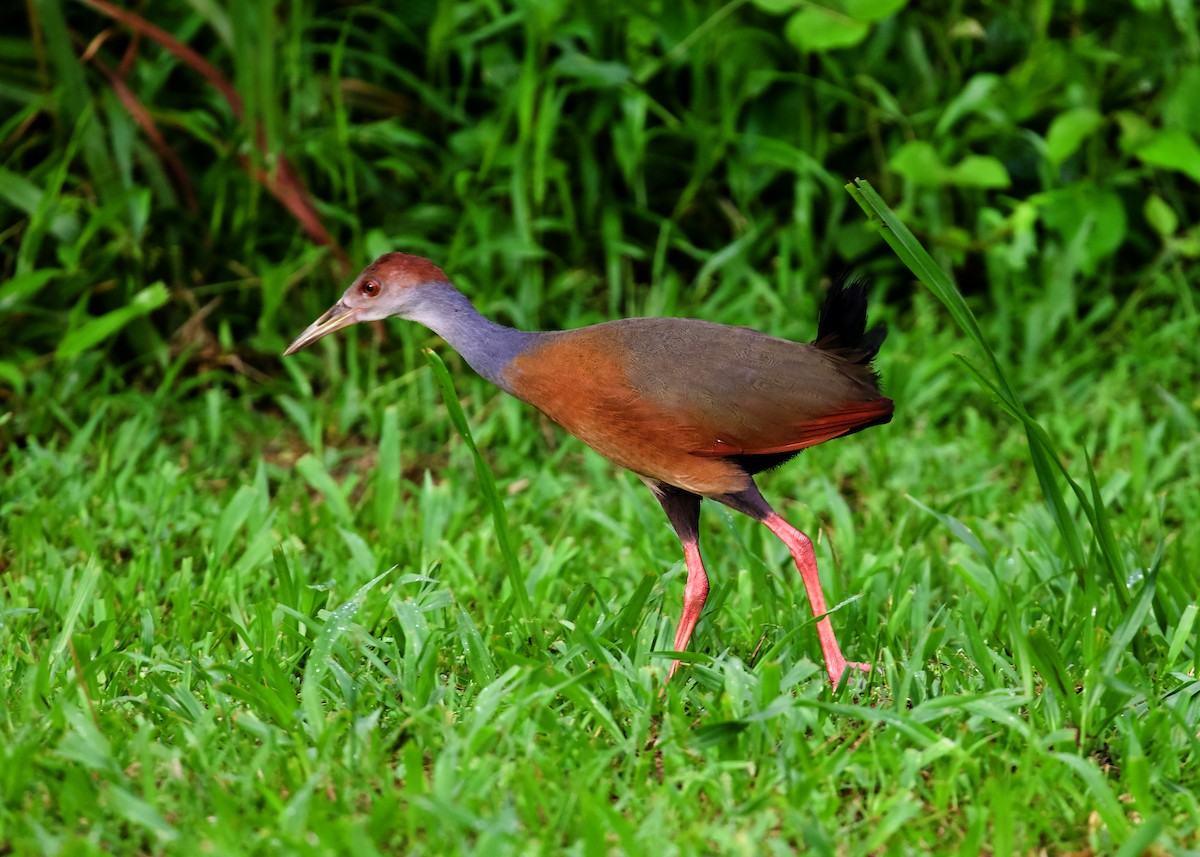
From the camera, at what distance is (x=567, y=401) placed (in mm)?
3201

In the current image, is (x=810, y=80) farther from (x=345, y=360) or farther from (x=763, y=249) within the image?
(x=345, y=360)

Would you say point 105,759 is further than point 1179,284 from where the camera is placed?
No

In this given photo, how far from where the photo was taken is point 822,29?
18.2ft

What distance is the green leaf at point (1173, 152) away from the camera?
5.61 metres

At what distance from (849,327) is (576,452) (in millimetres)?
2050

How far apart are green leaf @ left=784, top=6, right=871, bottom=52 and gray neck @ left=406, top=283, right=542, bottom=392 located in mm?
2600

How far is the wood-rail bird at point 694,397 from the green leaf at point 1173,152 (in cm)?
283

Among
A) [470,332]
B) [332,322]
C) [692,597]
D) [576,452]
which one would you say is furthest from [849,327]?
[576,452]

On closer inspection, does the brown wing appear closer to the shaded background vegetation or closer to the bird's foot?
the bird's foot

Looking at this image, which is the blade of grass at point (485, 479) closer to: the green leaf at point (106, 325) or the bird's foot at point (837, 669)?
the bird's foot at point (837, 669)

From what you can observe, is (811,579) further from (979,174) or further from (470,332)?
(979,174)

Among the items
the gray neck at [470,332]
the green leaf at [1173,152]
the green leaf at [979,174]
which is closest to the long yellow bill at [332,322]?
the gray neck at [470,332]

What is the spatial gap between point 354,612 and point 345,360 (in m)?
2.66

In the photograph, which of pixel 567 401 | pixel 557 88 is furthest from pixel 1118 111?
pixel 567 401
